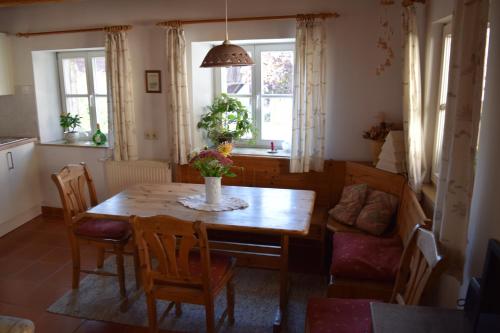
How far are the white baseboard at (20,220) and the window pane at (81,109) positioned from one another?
1150mm

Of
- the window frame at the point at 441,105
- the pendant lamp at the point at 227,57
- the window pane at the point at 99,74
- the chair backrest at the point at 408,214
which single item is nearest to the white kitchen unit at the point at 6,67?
the window pane at the point at 99,74

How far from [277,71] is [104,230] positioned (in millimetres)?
2426

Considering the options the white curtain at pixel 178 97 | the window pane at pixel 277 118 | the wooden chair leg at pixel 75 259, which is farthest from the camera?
the window pane at pixel 277 118

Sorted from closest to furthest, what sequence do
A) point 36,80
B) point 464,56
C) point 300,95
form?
point 464,56, point 300,95, point 36,80

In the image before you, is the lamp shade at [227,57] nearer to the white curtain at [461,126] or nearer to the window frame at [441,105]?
the white curtain at [461,126]

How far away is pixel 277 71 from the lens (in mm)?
4281

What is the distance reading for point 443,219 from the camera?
1.77 m

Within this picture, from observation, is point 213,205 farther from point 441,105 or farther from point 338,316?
point 441,105

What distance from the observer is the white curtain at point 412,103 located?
2.94 metres

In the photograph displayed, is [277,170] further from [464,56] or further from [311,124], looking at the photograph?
[464,56]

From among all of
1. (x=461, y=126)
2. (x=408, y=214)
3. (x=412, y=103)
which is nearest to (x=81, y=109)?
(x=412, y=103)

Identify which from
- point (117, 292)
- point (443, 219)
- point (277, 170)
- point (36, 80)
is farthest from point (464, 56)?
point (36, 80)

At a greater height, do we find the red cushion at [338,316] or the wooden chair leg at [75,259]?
the red cushion at [338,316]

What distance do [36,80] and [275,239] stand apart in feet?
11.2
